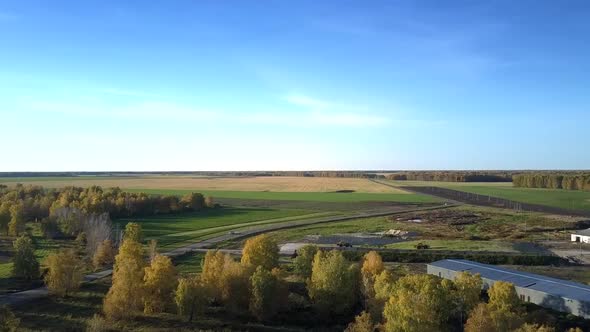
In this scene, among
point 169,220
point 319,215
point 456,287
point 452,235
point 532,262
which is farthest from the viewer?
point 319,215

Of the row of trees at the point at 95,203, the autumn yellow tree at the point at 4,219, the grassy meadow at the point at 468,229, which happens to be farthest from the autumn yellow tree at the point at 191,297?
the autumn yellow tree at the point at 4,219

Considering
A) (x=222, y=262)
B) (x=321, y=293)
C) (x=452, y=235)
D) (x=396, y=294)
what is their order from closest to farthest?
1. (x=396, y=294)
2. (x=321, y=293)
3. (x=222, y=262)
4. (x=452, y=235)

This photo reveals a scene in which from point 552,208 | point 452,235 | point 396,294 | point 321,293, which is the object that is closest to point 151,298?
point 321,293

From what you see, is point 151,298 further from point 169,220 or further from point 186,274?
point 169,220

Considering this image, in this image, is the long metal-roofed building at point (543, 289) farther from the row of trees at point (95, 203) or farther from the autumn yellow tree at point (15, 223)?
the row of trees at point (95, 203)

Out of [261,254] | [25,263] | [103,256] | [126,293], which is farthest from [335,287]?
[25,263]

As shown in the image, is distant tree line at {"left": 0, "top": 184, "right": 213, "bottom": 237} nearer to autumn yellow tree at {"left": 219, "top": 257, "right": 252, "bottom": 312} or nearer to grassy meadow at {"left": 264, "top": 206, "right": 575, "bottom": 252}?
autumn yellow tree at {"left": 219, "top": 257, "right": 252, "bottom": 312}

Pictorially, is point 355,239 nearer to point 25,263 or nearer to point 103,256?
point 103,256

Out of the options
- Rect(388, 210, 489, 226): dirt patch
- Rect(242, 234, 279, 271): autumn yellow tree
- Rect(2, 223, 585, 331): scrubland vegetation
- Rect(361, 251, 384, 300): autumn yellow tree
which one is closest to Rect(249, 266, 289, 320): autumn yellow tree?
Rect(2, 223, 585, 331): scrubland vegetation
